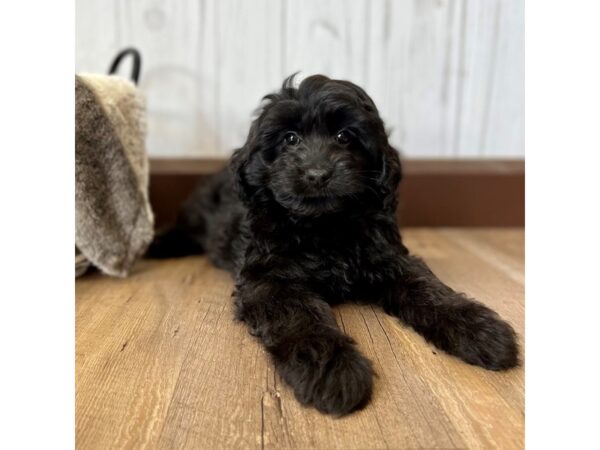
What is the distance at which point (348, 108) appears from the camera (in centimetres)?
179

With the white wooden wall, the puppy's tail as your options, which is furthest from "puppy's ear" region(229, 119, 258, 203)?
the white wooden wall

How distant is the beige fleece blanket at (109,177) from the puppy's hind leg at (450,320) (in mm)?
1123

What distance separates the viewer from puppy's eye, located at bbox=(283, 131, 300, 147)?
186 centimetres

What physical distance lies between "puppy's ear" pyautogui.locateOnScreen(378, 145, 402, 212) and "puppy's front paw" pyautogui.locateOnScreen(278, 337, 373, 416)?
0.67 metres

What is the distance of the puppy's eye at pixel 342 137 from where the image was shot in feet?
6.09

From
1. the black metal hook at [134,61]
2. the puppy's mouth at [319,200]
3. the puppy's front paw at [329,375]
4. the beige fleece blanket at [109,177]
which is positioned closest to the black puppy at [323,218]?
the puppy's mouth at [319,200]

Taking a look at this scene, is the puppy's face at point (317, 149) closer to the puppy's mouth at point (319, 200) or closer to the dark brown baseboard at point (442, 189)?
the puppy's mouth at point (319, 200)

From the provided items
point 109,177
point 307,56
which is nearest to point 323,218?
point 109,177

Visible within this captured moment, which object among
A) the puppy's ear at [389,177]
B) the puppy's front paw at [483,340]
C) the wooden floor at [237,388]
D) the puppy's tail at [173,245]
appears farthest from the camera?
the puppy's tail at [173,245]

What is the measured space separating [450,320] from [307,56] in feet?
6.46

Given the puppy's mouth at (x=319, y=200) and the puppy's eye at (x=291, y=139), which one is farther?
the puppy's eye at (x=291, y=139)

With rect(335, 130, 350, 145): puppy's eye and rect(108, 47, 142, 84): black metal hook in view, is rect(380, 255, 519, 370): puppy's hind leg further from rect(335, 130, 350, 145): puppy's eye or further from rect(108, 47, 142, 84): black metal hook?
rect(108, 47, 142, 84): black metal hook

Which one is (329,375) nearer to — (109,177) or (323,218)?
(323,218)
